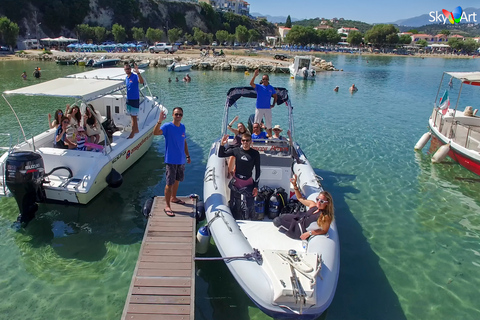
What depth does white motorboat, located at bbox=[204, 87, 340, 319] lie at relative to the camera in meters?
4.35

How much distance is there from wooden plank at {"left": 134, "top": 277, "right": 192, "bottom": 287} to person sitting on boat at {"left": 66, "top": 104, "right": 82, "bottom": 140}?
5174mm

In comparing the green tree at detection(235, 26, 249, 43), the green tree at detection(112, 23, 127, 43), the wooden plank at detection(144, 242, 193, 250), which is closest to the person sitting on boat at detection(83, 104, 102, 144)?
the wooden plank at detection(144, 242, 193, 250)

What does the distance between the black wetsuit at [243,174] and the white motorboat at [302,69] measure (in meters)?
29.4

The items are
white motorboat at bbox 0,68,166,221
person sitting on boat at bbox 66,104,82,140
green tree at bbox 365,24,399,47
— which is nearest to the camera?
white motorboat at bbox 0,68,166,221

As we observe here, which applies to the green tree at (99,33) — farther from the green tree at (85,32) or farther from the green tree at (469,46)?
the green tree at (469,46)

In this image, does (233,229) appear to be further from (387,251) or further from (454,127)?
(454,127)

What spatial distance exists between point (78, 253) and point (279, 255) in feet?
13.2

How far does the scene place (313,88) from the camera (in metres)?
29.1

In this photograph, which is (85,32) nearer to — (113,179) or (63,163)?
(63,163)

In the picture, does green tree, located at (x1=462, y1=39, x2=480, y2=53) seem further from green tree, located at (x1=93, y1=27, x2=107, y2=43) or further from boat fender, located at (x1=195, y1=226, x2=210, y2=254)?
boat fender, located at (x1=195, y1=226, x2=210, y2=254)

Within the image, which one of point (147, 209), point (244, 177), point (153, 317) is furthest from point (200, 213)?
point (153, 317)

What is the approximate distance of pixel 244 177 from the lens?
245 inches

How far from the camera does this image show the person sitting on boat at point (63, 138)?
27.1ft

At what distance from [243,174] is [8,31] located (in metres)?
73.1
